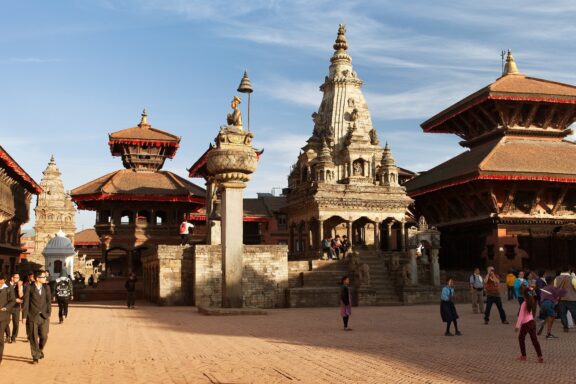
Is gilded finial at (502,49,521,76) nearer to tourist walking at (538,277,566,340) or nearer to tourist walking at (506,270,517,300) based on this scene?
tourist walking at (506,270,517,300)

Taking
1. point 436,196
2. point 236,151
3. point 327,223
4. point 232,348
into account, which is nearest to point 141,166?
point 327,223

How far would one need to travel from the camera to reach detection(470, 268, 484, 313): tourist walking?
2162 centimetres

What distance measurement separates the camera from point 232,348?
13172 mm

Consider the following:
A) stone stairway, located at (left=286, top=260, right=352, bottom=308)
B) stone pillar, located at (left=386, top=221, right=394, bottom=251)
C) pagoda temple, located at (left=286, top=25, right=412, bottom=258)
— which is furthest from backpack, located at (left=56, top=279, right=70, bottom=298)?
stone pillar, located at (left=386, top=221, right=394, bottom=251)

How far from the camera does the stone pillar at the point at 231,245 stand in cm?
2264

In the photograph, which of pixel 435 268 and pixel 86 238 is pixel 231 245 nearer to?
pixel 435 268

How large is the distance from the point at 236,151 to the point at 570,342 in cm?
1285

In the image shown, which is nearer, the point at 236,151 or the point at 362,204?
the point at 236,151

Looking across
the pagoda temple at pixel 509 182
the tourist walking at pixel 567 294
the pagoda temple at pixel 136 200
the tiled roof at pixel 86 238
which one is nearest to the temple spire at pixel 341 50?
the pagoda temple at pixel 509 182

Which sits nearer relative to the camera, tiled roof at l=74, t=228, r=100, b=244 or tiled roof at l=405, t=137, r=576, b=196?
tiled roof at l=405, t=137, r=576, b=196

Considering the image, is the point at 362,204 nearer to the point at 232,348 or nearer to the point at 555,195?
the point at 555,195

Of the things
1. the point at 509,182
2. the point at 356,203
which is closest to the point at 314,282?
the point at 356,203

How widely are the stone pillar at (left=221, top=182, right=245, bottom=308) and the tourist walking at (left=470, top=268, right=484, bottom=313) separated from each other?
332 inches

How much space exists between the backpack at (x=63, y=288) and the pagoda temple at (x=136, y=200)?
23989 millimetres
